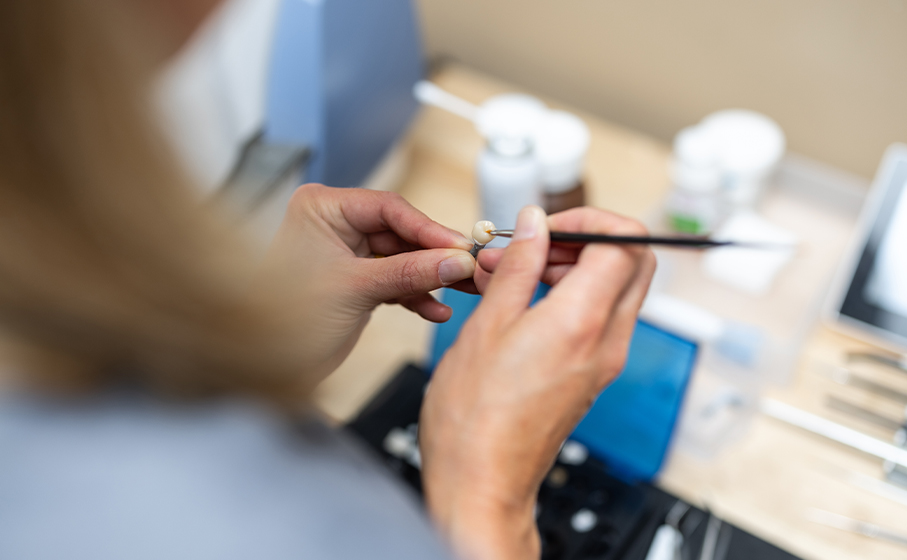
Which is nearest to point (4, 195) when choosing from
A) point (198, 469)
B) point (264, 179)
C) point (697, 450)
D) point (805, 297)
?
point (198, 469)

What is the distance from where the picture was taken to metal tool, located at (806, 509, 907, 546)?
463mm

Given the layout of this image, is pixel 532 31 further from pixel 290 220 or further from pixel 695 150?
pixel 290 220

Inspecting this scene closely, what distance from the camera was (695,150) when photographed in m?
0.56

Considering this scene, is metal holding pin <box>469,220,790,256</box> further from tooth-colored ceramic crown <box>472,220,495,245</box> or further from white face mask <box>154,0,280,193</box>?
white face mask <box>154,0,280,193</box>

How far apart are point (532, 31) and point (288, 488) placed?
659 mm

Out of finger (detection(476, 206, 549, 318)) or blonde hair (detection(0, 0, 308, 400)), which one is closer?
blonde hair (detection(0, 0, 308, 400))

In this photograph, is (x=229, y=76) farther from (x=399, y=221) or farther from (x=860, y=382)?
(x=860, y=382)

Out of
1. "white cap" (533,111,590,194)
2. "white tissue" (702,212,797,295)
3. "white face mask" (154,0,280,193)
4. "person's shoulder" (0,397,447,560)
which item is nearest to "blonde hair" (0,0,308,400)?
"person's shoulder" (0,397,447,560)

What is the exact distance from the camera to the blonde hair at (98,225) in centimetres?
17

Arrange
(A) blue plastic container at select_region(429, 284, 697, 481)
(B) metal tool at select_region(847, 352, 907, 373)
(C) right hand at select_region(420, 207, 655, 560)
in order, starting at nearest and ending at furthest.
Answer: (C) right hand at select_region(420, 207, 655, 560), (A) blue plastic container at select_region(429, 284, 697, 481), (B) metal tool at select_region(847, 352, 907, 373)

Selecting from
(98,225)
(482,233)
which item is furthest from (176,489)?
(482,233)

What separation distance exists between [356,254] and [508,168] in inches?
7.6

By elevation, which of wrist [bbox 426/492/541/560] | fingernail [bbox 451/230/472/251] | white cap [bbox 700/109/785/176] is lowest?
wrist [bbox 426/492/541/560]

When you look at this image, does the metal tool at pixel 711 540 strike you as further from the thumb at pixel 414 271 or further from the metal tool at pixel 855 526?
the thumb at pixel 414 271
